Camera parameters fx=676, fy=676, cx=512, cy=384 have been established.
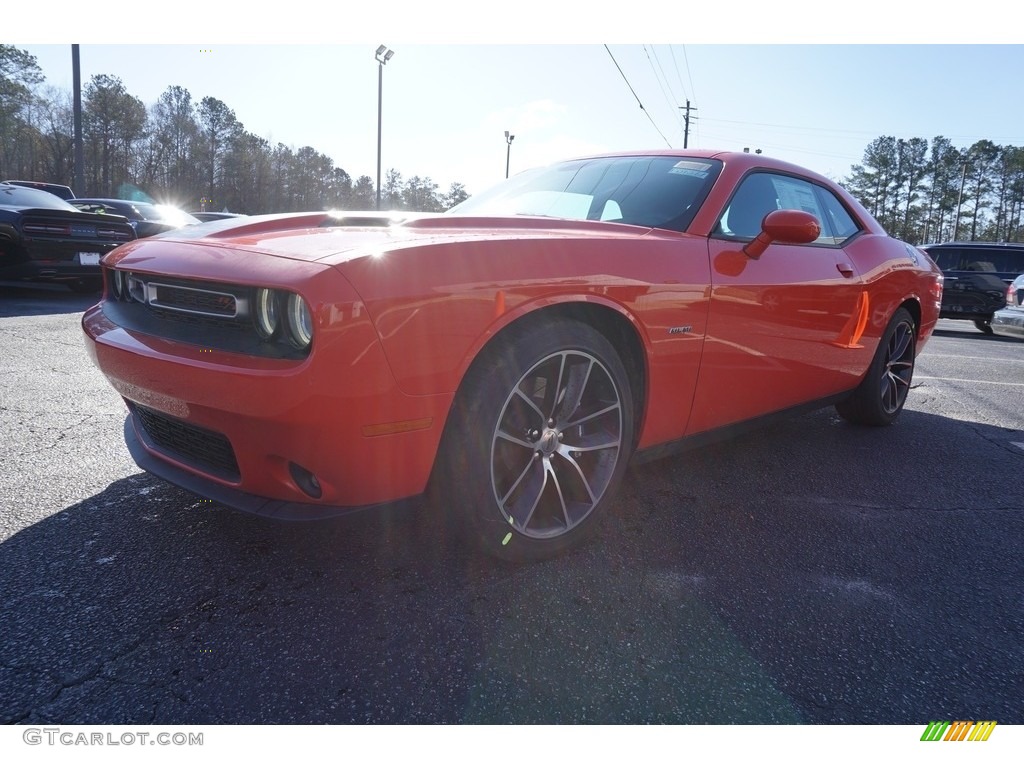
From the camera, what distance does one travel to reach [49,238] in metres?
7.40

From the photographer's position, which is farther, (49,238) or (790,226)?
(49,238)

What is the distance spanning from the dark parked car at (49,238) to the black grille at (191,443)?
21.8 feet

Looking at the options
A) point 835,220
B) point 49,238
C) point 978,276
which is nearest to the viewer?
point 835,220

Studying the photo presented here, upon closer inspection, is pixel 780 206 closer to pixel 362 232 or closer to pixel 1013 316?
pixel 362 232

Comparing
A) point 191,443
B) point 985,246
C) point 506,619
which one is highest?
point 985,246

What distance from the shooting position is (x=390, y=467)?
1759mm

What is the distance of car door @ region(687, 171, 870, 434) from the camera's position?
2551 mm

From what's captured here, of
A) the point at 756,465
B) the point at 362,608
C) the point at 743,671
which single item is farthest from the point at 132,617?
the point at 756,465

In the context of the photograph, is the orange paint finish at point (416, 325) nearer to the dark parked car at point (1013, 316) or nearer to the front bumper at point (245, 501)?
the front bumper at point (245, 501)

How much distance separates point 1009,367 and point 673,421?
22.3ft

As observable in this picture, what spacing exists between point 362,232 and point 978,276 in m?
13.9

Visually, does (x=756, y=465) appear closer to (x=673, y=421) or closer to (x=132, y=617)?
(x=673, y=421)

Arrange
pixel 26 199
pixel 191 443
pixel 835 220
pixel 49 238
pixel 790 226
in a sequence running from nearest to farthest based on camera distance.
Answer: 1. pixel 191 443
2. pixel 790 226
3. pixel 835 220
4. pixel 49 238
5. pixel 26 199

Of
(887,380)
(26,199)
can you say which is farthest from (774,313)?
(26,199)
